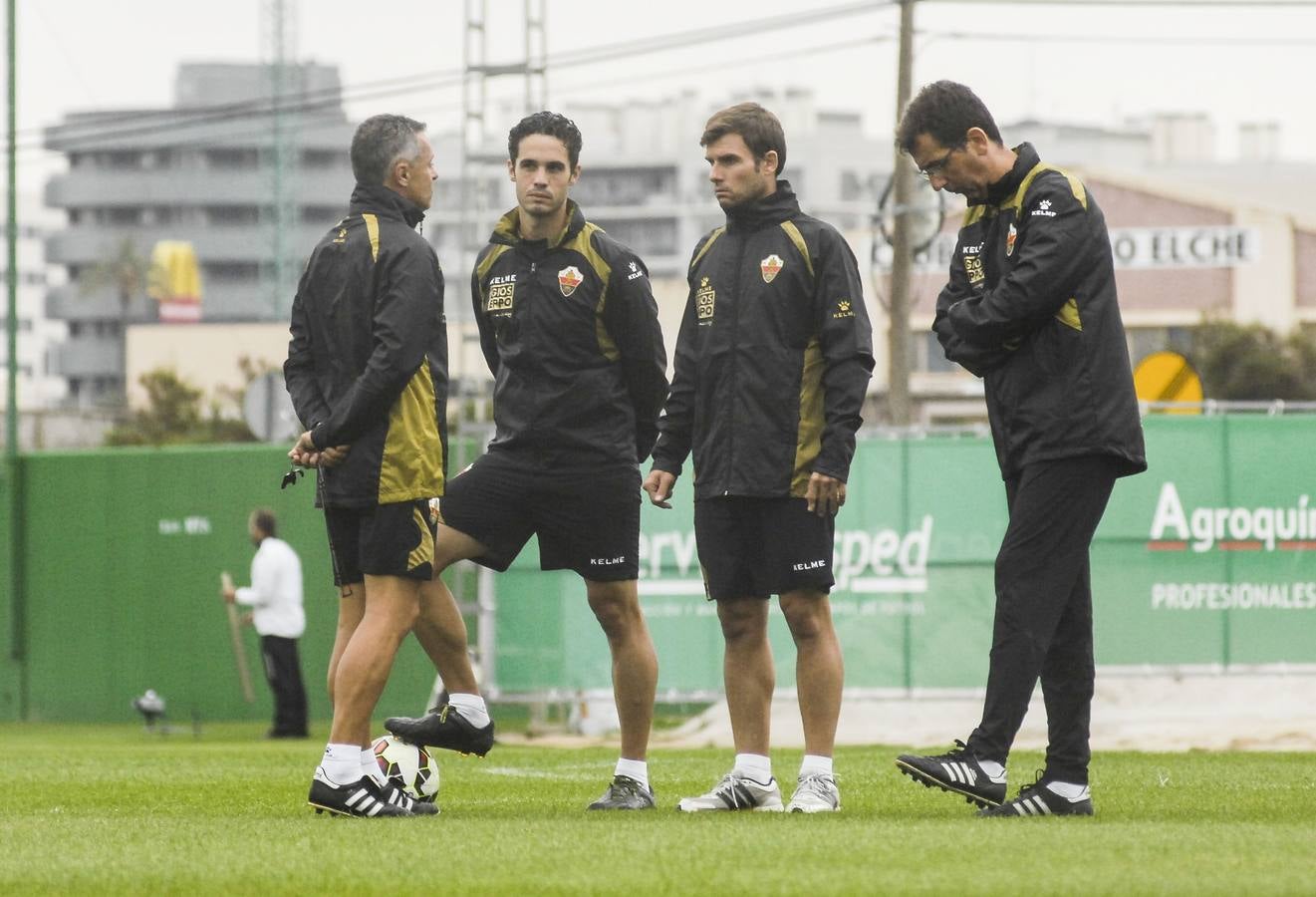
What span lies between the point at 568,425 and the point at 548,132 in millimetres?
940

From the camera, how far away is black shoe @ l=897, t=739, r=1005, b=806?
6.54m

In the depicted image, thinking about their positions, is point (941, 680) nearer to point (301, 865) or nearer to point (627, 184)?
point (301, 865)

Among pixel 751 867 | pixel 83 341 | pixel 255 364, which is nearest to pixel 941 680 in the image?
pixel 751 867

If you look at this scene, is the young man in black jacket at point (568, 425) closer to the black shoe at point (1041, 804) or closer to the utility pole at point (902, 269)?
the black shoe at point (1041, 804)

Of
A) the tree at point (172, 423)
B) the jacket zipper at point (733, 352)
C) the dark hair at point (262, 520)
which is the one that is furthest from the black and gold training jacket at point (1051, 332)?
the tree at point (172, 423)

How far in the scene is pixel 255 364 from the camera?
277 feet

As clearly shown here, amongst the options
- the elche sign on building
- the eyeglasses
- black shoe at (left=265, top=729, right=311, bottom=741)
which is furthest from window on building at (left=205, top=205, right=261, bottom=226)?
the eyeglasses

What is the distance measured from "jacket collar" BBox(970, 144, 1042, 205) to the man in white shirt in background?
11.7m

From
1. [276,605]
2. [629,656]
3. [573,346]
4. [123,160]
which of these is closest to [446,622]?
[629,656]

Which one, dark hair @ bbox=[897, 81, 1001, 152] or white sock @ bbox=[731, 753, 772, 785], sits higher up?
dark hair @ bbox=[897, 81, 1001, 152]


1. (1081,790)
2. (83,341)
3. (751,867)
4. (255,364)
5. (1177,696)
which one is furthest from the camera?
(83,341)

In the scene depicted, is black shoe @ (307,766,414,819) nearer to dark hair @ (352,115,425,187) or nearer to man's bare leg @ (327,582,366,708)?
man's bare leg @ (327,582,366,708)

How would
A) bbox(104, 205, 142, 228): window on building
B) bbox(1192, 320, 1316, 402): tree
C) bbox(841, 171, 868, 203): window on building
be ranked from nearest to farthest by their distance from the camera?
bbox(1192, 320, 1316, 402): tree → bbox(841, 171, 868, 203): window on building → bbox(104, 205, 142, 228): window on building

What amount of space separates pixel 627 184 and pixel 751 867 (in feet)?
450
